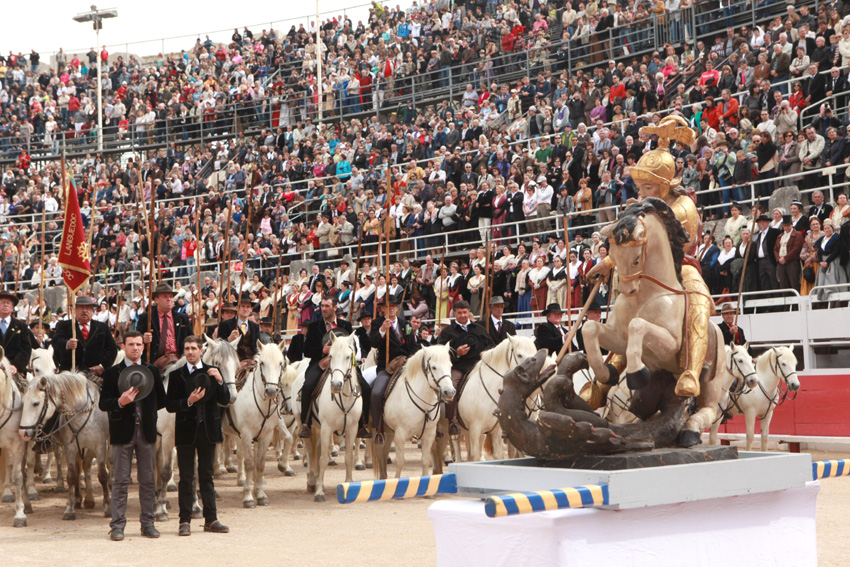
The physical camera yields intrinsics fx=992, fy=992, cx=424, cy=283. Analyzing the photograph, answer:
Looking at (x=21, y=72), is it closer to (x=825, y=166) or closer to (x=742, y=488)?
(x=825, y=166)

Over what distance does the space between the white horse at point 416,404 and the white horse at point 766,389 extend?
171 inches

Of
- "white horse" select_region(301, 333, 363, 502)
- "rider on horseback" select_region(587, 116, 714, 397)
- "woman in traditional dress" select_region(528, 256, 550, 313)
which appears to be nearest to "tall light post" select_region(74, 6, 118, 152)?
"woman in traditional dress" select_region(528, 256, 550, 313)

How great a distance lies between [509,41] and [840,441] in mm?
16893

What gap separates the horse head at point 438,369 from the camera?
1090cm

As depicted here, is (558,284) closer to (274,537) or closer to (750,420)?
(750,420)

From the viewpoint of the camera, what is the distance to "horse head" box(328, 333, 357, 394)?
1110 centimetres

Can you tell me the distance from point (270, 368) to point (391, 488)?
22.0 ft

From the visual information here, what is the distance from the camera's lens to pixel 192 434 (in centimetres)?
943

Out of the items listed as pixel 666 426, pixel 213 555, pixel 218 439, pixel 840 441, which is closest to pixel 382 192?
pixel 840 441

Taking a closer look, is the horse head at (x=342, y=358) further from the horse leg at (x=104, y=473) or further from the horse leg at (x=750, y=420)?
the horse leg at (x=750, y=420)

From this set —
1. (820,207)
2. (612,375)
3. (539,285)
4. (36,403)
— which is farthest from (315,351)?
(820,207)

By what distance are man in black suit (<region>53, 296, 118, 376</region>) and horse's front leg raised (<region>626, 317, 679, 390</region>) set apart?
27.0 feet

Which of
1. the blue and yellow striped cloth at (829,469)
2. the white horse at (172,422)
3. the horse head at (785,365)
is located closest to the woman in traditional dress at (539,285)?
the horse head at (785,365)

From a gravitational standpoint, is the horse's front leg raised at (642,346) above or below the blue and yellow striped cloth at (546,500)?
above
